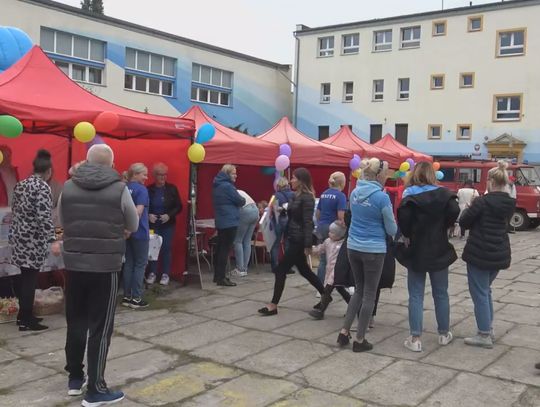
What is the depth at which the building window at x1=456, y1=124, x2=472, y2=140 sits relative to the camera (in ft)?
102

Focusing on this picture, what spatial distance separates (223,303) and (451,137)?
27475 mm

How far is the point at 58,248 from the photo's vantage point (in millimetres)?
4332

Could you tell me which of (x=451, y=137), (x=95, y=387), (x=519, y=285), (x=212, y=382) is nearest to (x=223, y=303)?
(x=212, y=382)

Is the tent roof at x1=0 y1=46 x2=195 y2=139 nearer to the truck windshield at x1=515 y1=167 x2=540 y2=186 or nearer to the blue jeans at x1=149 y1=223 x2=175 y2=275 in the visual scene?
the blue jeans at x1=149 y1=223 x2=175 y2=275

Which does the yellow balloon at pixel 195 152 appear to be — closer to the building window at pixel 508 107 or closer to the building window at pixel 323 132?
the building window at pixel 508 107

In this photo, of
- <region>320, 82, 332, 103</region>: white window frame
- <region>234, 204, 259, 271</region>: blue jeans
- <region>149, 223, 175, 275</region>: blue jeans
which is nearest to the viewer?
<region>149, 223, 175, 275</region>: blue jeans

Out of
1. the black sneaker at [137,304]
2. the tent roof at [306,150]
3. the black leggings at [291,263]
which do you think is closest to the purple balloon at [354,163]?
the tent roof at [306,150]

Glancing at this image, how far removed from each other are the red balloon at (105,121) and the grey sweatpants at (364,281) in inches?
116

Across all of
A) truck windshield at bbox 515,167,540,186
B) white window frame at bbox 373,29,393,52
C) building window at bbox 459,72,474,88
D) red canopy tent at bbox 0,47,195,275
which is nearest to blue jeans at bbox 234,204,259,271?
red canopy tent at bbox 0,47,195,275

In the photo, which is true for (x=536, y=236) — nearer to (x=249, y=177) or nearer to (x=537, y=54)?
(x=249, y=177)

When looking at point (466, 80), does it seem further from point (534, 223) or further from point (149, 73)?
point (149, 73)

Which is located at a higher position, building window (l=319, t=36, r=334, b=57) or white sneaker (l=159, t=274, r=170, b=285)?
building window (l=319, t=36, r=334, b=57)

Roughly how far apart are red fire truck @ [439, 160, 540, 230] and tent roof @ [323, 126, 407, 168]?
4265 mm

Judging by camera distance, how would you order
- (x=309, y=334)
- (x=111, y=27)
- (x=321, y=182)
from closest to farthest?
1. (x=309, y=334)
2. (x=321, y=182)
3. (x=111, y=27)
